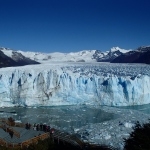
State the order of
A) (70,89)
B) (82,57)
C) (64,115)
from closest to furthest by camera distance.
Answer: (64,115) → (70,89) → (82,57)

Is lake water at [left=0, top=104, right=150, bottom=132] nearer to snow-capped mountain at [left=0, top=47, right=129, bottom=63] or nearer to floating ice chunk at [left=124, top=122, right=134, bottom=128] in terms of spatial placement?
floating ice chunk at [left=124, top=122, right=134, bottom=128]

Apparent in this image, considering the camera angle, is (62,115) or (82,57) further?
(82,57)

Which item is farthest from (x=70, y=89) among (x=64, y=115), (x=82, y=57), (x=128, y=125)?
(x=82, y=57)

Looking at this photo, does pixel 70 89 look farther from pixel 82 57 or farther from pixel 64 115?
pixel 82 57

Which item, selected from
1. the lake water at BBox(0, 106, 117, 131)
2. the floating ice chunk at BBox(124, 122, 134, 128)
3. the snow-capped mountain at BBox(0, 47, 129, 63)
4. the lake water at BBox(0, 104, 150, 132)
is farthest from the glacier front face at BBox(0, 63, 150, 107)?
the snow-capped mountain at BBox(0, 47, 129, 63)

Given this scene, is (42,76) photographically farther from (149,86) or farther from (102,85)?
(149,86)

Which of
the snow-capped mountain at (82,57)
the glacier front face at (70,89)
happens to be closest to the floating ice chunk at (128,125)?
the glacier front face at (70,89)

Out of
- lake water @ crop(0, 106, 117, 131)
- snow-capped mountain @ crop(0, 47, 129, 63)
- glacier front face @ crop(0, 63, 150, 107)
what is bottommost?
lake water @ crop(0, 106, 117, 131)
